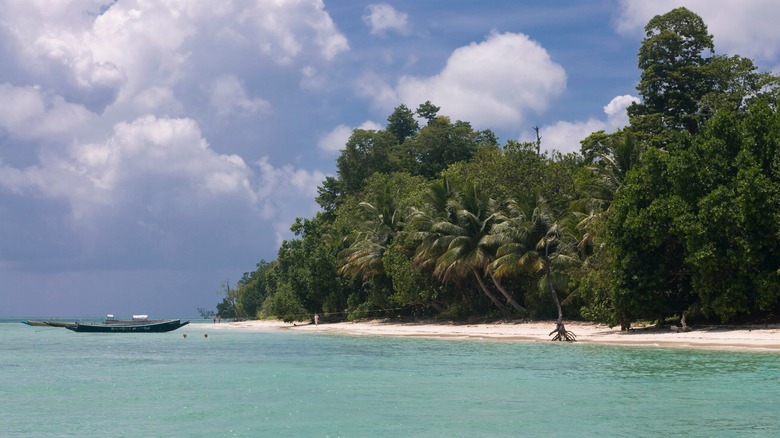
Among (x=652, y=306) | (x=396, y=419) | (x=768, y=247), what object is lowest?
(x=396, y=419)

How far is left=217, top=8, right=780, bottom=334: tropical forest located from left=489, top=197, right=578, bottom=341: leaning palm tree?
76mm

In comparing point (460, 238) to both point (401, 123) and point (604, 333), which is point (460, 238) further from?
point (401, 123)

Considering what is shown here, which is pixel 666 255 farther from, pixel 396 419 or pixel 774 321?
pixel 396 419

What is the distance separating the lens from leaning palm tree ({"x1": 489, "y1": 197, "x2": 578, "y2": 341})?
3859 centimetres

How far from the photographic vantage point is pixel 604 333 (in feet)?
113

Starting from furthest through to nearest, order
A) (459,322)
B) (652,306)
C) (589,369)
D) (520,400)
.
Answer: (459,322) → (652,306) → (589,369) → (520,400)

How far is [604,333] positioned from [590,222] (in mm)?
4930

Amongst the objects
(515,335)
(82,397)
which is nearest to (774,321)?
(515,335)

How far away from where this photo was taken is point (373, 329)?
50844 millimetres

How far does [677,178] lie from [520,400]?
54.4ft

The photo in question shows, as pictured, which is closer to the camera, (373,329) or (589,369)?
(589,369)

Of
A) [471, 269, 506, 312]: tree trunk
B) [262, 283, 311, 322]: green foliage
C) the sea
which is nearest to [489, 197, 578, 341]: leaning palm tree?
[471, 269, 506, 312]: tree trunk

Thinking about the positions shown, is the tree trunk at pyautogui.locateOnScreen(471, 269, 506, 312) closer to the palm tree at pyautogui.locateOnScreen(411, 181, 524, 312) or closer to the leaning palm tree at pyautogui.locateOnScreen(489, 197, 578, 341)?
the palm tree at pyautogui.locateOnScreen(411, 181, 524, 312)

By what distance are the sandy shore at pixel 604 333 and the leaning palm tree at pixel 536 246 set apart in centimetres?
227
